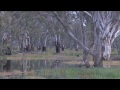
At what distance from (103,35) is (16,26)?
10.7 meters

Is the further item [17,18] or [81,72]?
[17,18]

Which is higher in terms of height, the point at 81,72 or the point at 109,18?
the point at 109,18

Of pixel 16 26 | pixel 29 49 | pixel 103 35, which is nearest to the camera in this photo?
pixel 103 35

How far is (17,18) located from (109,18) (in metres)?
11.2
